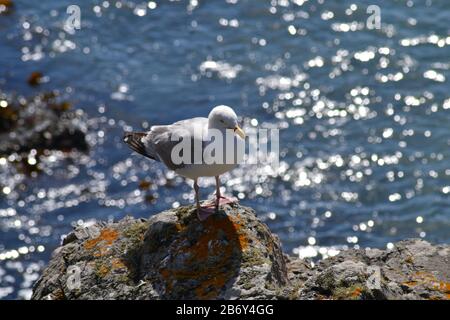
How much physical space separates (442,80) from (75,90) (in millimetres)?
9450

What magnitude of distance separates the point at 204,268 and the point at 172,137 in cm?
192

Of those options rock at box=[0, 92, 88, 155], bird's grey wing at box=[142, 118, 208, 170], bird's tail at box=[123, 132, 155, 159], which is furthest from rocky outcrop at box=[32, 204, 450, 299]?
rock at box=[0, 92, 88, 155]

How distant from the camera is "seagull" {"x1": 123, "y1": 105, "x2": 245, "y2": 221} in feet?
26.3

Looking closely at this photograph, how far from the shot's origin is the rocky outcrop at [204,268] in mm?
6914

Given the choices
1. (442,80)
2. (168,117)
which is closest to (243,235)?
(168,117)

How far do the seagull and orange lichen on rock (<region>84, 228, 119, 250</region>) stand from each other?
0.90 m

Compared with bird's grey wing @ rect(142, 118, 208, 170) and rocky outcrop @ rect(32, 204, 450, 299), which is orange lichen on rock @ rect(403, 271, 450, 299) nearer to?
rocky outcrop @ rect(32, 204, 450, 299)

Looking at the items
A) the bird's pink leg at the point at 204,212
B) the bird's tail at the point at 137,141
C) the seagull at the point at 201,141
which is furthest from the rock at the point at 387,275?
the bird's tail at the point at 137,141

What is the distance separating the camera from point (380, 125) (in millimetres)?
18391

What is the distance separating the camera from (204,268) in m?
7.15

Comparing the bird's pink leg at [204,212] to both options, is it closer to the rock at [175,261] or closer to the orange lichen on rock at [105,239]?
the rock at [175,261]

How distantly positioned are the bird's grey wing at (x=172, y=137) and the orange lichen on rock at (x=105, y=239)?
105cm

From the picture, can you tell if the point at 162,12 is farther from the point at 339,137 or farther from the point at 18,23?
the point at 339,137

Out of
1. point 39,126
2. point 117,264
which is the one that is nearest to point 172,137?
point 117,264
